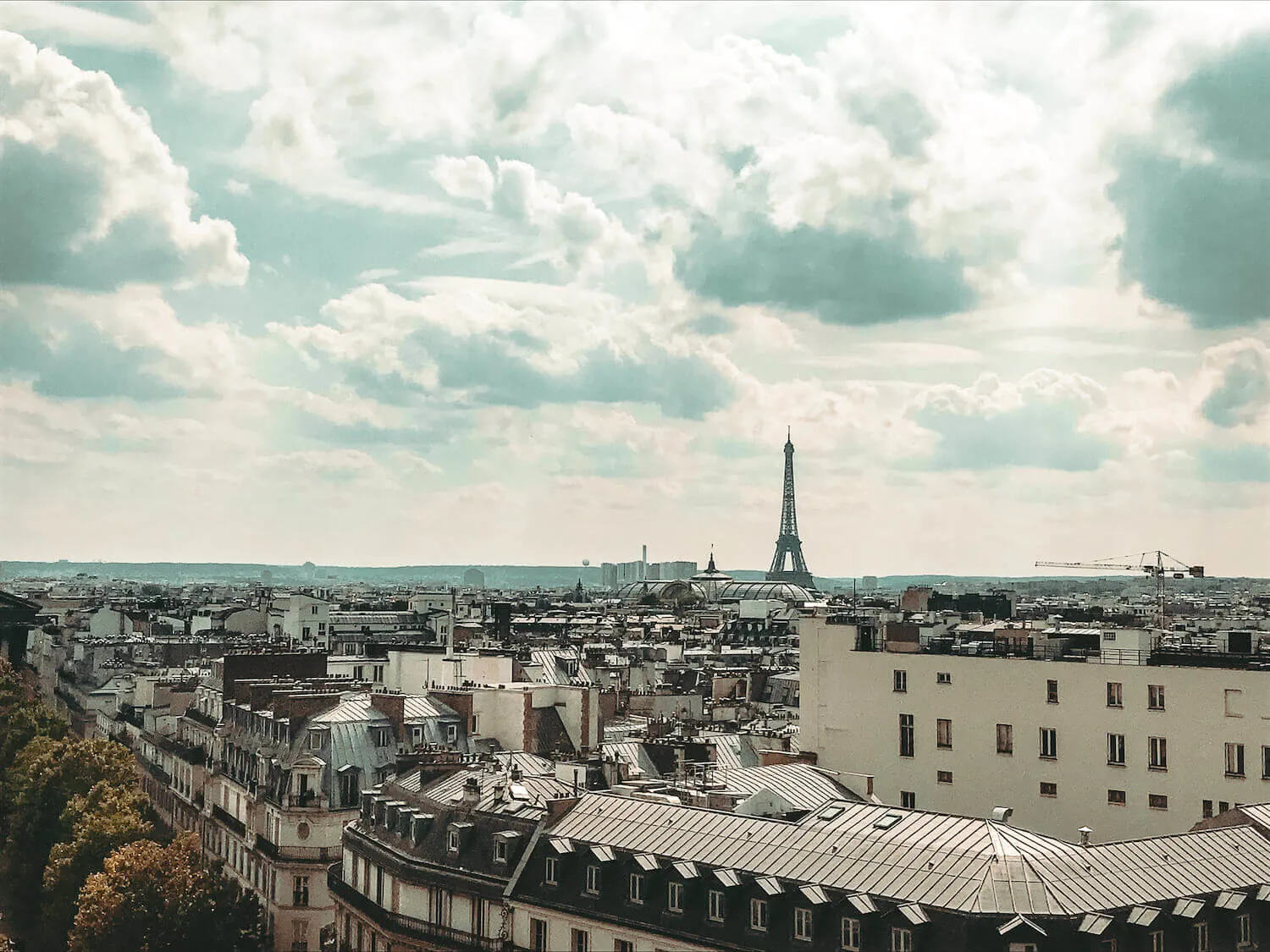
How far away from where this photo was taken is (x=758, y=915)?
3672cm

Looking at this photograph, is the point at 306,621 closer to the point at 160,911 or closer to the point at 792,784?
the point at 160,911

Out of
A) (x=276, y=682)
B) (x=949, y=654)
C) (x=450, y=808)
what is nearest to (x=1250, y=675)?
(x=949, y=654)

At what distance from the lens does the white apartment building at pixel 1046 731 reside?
161 ft

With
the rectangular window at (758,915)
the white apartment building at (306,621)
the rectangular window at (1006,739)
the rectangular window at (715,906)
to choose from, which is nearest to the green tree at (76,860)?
the rectangular window at (715,906)

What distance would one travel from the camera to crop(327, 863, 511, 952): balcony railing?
4331 cm

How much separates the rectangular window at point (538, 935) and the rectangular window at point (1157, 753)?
68.4ft

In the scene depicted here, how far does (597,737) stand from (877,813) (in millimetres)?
28669

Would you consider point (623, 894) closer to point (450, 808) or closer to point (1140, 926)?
point (450, 808)

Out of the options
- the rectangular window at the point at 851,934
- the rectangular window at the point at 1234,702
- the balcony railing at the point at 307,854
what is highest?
the rectangular window at the point at 1234,702

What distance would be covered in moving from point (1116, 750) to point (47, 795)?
156 ft

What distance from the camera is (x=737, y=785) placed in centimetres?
5288

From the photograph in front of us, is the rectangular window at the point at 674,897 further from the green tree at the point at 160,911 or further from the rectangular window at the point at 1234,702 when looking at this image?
the green tree at the point at 160,911

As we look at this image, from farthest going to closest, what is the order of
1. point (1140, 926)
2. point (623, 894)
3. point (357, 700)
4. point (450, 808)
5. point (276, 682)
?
1. point (276, 682)
2. point (357, 700)
3. point (450, 808)
4. point (623, 894)
5. point (1140, 926)

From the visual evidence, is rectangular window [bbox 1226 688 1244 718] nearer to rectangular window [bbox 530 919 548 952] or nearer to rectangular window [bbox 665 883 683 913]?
rectangular window [bbox 665 883 683 913]
